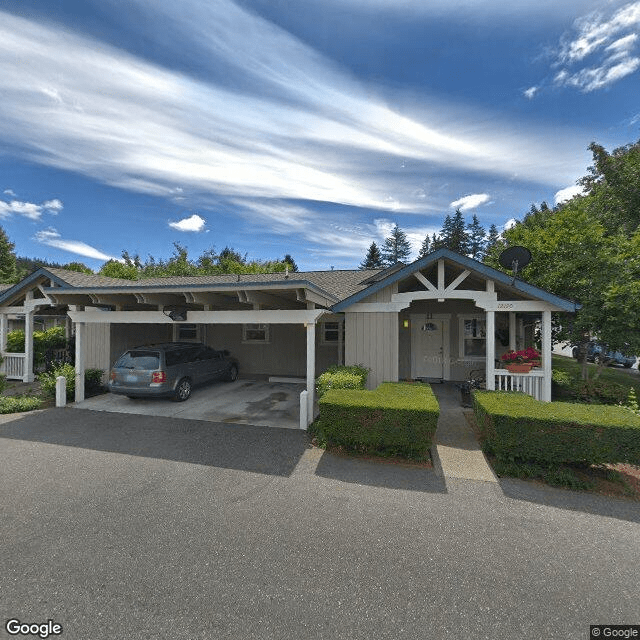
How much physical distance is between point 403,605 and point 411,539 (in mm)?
909

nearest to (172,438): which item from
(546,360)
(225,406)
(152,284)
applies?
(225,406)

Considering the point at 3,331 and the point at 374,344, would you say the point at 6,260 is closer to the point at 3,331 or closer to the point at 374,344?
the point at 3,331

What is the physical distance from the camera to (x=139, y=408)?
8.64m

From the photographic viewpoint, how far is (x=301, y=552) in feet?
10.9

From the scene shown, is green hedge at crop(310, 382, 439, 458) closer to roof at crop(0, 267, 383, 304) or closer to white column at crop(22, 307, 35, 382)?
roof at crop(0, 267, 383, 304)

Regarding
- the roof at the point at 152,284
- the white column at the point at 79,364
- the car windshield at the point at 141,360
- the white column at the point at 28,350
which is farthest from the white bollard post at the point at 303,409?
the white column at the point at 28,350

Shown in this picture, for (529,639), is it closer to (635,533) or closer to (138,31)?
(635,533)

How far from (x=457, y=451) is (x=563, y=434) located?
5.80 feet

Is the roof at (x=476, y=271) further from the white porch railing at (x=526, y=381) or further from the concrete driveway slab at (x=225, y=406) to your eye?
the concrete driveway slab at (x=225, y=406)

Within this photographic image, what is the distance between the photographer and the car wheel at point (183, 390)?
909cm

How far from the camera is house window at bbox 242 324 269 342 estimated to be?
13.2 m

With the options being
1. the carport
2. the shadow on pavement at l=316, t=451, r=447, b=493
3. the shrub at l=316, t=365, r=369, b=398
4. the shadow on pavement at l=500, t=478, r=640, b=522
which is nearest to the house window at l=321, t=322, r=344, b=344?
the carport

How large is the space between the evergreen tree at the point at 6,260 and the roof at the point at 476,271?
4818 cm

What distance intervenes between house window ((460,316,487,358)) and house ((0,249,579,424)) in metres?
0.03
